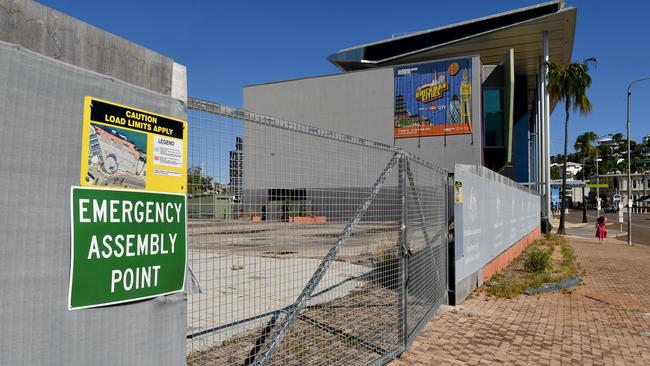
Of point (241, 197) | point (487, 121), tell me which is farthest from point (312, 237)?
point (487, 121)

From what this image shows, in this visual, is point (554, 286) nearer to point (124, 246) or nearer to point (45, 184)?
point (124, 246)

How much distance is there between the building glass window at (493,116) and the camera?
4172 cm

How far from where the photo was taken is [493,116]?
42.2m

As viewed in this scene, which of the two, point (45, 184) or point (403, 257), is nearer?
point (45, 184)

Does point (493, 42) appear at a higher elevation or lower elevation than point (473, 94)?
higher

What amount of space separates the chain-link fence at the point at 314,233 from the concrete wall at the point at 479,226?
41 cm

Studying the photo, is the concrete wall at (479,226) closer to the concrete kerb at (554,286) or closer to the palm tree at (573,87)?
the concrete kerb at (554,286)

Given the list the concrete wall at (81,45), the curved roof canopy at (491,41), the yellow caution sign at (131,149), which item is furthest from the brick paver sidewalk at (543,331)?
the curved roof canopy at (491,41)

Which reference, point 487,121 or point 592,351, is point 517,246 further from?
point 487,121

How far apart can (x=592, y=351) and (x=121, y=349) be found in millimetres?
5618

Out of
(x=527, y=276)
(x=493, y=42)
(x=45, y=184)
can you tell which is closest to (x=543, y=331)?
(x=527, y=276)

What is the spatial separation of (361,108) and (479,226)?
1310 inches

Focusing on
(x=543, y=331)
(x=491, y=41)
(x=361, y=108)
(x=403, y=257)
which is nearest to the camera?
(x=403, y=257)

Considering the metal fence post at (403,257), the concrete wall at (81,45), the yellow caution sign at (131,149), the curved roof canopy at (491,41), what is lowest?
the metal fence post at (403,257)
